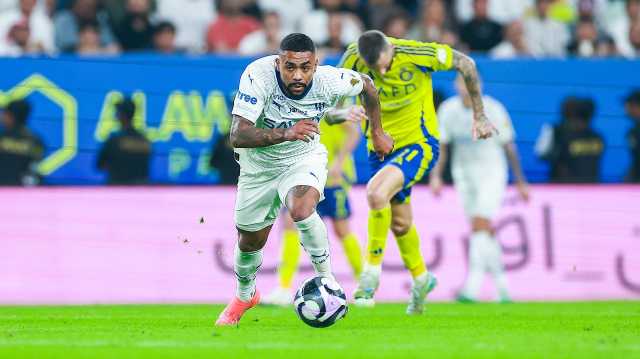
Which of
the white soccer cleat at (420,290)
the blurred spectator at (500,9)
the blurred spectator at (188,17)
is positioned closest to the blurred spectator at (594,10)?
the blurred spectator at (500,9)

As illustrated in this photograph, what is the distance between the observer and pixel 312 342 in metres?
9.13

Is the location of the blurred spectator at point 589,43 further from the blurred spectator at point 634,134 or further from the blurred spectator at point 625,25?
the blurred spectator at point 634,134

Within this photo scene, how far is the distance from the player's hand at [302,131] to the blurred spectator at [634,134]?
8173 mm

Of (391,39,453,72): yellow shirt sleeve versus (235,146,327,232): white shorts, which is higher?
(391,39,453,72): yellow shirt sleeve

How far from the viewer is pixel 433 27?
61.4ft

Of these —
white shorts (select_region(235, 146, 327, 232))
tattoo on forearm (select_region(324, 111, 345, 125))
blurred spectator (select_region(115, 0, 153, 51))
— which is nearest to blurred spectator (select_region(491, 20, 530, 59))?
blurred spectator (select_region(115, 0, 153, 51))

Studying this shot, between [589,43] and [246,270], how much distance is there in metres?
9.25

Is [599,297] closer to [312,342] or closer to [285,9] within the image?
[285,9]

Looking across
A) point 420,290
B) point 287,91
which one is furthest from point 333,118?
point 420,290

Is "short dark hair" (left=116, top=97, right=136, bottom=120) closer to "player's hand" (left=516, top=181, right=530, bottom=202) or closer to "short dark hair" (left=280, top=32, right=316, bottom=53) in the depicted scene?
"player's hand" (left=516, top=181, right=530, bottom=202)

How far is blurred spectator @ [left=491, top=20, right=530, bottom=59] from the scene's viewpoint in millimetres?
18781

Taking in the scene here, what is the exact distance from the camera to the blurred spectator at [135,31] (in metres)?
18.1

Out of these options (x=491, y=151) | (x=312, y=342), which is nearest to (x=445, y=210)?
(x=491, y=151)

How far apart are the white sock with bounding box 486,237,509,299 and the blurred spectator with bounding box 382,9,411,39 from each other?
3035 mm
